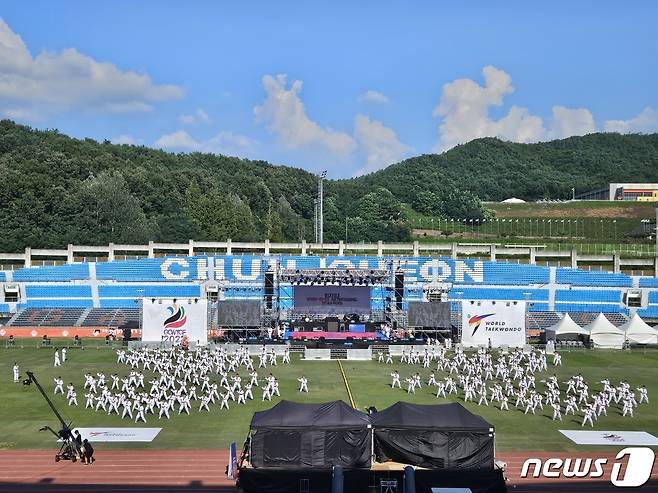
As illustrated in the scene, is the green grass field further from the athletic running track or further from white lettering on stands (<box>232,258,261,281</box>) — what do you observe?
white lettering on stands (<box>232,258,261,281</box>)

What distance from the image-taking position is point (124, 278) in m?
54.6

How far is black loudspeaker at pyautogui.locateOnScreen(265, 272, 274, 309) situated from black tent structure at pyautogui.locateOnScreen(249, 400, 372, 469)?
30.2m

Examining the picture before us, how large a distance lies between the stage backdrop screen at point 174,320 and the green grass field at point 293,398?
2.88m

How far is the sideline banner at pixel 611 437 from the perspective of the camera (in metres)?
21.1

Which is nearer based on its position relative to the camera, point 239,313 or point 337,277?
point 239,313

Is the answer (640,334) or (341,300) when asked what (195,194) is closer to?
(341,300)

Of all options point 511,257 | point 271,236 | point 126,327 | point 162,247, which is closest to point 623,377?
point 126,327

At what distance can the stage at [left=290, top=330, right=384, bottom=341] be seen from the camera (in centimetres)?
4253

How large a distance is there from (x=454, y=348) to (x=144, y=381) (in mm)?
19196

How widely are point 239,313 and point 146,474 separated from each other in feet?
80.2

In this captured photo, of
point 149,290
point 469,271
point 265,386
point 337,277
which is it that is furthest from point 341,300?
point 265,386

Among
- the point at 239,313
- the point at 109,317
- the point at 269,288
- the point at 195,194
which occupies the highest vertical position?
the point at 195,194

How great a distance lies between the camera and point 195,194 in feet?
303

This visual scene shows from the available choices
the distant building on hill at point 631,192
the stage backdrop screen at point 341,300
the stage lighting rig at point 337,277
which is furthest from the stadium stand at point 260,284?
the distant building on hill at point 631,192
